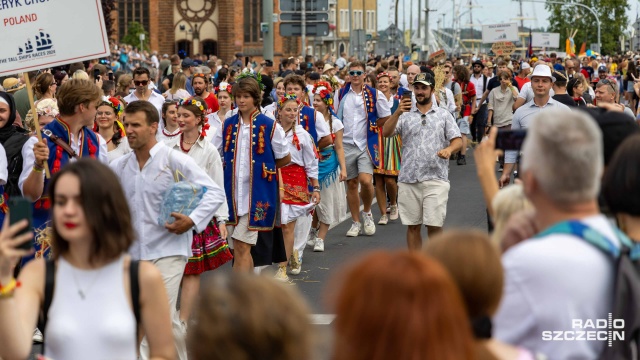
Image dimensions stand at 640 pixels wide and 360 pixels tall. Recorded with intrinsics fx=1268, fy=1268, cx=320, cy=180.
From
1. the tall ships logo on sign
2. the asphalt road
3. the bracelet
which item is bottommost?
the asphalt road

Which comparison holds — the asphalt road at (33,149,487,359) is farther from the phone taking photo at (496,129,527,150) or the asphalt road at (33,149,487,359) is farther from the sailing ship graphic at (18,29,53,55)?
the phone taking photo at (496,129,527,150)

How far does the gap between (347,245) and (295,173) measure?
1.83 meters

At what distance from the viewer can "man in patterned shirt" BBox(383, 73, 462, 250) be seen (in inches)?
428

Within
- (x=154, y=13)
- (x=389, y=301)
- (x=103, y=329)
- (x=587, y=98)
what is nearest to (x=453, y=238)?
(x=389, y=301)

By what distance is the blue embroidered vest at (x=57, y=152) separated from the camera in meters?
7.87

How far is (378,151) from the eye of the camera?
1500 cm

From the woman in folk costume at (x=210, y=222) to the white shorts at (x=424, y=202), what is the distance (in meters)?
2.23

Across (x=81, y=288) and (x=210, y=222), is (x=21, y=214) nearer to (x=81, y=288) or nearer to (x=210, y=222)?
(x=81, y=288)

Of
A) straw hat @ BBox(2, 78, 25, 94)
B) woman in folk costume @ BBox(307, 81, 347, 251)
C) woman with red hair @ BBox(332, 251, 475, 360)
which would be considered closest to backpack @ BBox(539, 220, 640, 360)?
woman with red hair @ BBox(332, 251, 475, 360)

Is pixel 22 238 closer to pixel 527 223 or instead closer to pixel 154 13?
pixel 527 223

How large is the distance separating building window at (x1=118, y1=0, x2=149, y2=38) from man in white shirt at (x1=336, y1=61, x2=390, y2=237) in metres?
75.0

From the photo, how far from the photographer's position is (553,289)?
368 cm

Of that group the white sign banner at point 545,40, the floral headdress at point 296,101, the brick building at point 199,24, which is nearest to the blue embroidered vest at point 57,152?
the floral headdress at point 296,101

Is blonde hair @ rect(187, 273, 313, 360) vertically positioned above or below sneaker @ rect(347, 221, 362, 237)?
above
